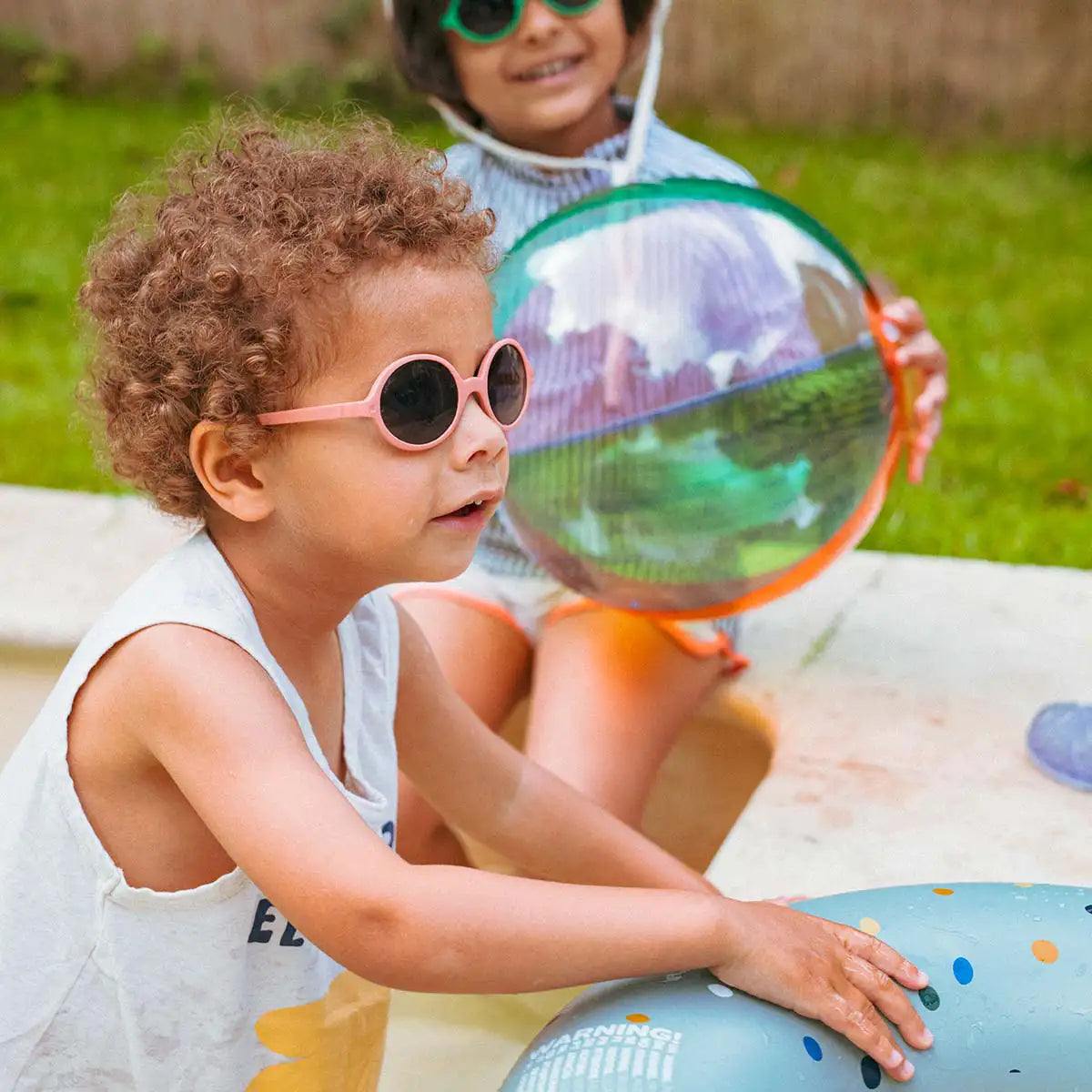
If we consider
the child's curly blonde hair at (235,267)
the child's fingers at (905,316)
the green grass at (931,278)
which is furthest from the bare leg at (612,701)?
the green grass at (931,278)

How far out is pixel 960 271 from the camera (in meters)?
5.36

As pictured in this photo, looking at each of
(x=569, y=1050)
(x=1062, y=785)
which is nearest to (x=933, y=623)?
(x=1062, y=785)

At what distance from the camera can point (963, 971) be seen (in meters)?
1.61

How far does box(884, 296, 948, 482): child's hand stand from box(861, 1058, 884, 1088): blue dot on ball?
3.39 feet

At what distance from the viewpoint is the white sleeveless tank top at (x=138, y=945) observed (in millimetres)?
1565

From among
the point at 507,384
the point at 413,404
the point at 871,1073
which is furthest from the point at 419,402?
the point at 871,1073

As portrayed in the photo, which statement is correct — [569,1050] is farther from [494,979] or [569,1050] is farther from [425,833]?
[425,833]

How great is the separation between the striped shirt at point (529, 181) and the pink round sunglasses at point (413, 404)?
108cm

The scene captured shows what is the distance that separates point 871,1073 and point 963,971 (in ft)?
0.51

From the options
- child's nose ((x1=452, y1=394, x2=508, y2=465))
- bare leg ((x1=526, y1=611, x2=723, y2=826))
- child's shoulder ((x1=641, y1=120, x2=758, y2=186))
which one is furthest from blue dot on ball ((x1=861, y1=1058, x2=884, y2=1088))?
child's shoulder ((x1=641, y1=120, x2=758, y2=186))

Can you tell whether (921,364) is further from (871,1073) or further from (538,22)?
(871,1073)

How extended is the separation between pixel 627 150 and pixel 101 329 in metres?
1.24

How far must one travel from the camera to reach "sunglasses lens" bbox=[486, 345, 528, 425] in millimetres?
1541

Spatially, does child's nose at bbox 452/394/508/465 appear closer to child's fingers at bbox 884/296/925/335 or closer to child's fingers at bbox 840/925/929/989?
Answer: child's fingers at bbox 840/925/929/989
